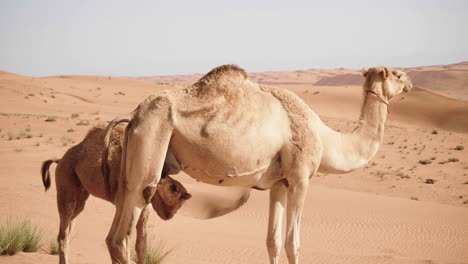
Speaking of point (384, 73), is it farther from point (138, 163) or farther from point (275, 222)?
point (138, 163)

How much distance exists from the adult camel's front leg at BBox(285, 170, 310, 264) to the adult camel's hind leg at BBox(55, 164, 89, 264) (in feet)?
9.22

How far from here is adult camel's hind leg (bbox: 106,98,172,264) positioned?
4.45 metres

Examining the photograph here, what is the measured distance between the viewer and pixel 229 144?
456 cm

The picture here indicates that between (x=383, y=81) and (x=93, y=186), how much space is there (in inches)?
142

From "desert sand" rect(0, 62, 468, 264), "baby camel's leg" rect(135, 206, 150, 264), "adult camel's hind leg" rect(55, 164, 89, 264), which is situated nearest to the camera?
"baby camel's leg" rect(135, 206, 150, 264)

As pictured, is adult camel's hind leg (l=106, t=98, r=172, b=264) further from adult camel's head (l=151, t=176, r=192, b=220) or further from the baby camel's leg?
the baby camel's leg

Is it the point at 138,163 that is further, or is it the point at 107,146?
the point at 107,146

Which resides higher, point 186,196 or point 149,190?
point 149,190

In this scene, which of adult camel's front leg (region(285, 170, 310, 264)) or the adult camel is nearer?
the adult camel

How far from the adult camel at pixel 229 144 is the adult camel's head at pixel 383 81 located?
2.88 feet

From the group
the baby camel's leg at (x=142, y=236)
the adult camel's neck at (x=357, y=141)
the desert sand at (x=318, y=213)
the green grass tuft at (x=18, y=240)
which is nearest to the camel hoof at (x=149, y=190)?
the baby camel's leg at (x=142, y=236)

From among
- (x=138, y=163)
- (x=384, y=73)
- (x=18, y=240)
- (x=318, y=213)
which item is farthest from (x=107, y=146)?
(x=318, y=213)

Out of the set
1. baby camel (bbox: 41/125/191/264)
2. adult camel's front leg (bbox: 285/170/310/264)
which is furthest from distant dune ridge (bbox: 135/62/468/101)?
adult camel's front leg (bbox: 285/170/310/264)

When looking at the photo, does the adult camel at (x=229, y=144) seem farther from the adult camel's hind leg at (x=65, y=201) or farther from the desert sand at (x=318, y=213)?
the desert sand at (x=318, y=213)
